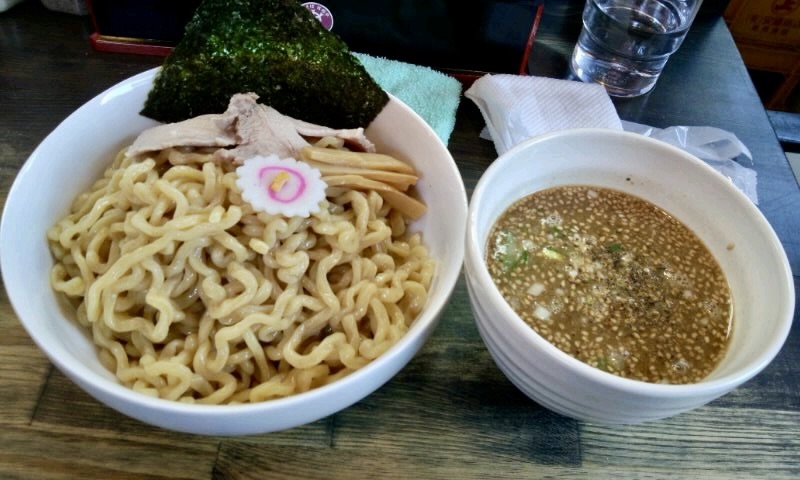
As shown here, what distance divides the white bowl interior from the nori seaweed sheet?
34 cm

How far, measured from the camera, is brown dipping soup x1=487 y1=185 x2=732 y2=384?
0.97 metres

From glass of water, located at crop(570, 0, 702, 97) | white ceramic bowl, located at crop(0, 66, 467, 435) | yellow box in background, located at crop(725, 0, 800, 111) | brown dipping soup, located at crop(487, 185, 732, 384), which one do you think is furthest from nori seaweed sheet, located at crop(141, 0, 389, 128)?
yellow box in background, located at crop(725, 0, 800, 111)

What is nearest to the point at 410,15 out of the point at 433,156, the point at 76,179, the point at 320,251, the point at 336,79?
the point at 336,79

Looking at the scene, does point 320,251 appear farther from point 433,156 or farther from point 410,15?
point 410,15

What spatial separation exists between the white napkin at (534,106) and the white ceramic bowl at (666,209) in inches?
15.2

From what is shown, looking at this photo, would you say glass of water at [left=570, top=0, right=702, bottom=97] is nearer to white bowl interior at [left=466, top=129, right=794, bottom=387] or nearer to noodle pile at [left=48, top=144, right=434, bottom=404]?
white bowl interior at [left=466, top=129, right=794, bottom=387]

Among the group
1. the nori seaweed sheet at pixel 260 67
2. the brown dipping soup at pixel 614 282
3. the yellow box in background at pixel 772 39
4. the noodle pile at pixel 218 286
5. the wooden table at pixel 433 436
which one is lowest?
the yellow box in background at pixel 772 39

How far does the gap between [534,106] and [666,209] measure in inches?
20.7

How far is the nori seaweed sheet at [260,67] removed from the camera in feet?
4.07

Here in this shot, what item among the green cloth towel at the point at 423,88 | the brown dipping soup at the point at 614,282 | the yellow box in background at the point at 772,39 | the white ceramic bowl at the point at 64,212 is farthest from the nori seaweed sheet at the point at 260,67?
the yellow box in background at the point at 772,39

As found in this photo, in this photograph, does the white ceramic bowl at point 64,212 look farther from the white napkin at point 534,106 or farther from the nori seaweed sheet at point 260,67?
the white napkin at point 534,106

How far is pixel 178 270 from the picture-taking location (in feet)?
3.42

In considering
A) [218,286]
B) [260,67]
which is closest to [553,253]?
[218,286]

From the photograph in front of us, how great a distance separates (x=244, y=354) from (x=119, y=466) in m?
0.25
